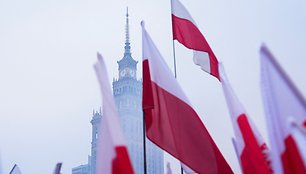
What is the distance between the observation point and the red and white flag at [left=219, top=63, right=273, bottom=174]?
14.5 feet

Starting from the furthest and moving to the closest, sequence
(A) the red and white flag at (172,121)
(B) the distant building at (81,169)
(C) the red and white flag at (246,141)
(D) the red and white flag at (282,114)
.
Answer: (B) the distant building at (81,169), (A) the red and white flag at (172,121), (C) the red and white flag at (246,141), (D) the red and white flag at (282,114)

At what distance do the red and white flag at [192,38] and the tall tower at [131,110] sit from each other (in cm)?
4930

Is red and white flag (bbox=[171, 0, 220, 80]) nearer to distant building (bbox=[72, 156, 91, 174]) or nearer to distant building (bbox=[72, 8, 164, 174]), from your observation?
distant building (bbox=[72, 8, 164, 174])

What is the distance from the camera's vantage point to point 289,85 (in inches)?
136

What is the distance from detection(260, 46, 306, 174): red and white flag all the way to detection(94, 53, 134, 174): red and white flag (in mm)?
1182

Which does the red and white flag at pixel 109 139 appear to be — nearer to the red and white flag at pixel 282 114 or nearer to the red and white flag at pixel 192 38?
the red and white flag at pixel 282 114

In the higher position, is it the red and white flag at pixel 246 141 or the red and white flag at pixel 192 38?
the red and white flag at pixel 192 38

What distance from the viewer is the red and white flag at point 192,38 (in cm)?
746

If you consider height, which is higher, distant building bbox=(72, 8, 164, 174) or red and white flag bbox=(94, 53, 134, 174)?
distant building bbox=(72, 8, 164, 174)

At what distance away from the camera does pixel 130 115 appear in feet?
224

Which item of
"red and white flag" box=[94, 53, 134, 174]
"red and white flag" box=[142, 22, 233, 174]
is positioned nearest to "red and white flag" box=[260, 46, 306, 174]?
"red and white flag" box=[94, 53, 134, 174]

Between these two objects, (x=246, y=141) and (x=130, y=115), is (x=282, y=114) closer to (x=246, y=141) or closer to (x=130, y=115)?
(x=246, y=141)

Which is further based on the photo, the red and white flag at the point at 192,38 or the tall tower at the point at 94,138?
the tall tower at the point at 94,138

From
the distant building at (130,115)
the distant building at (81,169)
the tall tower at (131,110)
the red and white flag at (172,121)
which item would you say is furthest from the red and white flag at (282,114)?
the distant building at (81,169)
